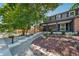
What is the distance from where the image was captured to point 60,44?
2379mm

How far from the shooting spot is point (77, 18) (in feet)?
7.98

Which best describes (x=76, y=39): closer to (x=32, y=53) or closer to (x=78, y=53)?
(x=78, y=53)

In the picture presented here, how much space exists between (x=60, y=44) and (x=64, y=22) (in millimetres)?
383

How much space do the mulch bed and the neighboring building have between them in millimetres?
157

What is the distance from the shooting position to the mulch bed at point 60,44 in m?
2.32

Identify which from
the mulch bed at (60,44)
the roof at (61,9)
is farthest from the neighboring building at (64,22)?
the mulch bed at (60,44)

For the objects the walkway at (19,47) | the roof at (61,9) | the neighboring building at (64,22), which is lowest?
the walkway at (19,47)

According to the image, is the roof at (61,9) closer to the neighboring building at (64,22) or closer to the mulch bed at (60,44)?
the neighboring building at (64,22)

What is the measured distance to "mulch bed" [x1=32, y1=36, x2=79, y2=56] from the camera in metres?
2.32

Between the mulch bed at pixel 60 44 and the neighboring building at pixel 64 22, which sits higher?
the neighboring building at pixel 64 22

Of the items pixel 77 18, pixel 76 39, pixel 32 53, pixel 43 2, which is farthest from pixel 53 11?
pixel 32 53

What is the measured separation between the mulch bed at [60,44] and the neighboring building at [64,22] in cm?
16

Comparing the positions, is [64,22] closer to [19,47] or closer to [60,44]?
[60,44]

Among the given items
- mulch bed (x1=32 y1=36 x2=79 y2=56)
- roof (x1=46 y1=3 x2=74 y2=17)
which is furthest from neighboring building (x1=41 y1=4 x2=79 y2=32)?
mulch bed (x1=32 y1=36 x2=79 y2=56)
